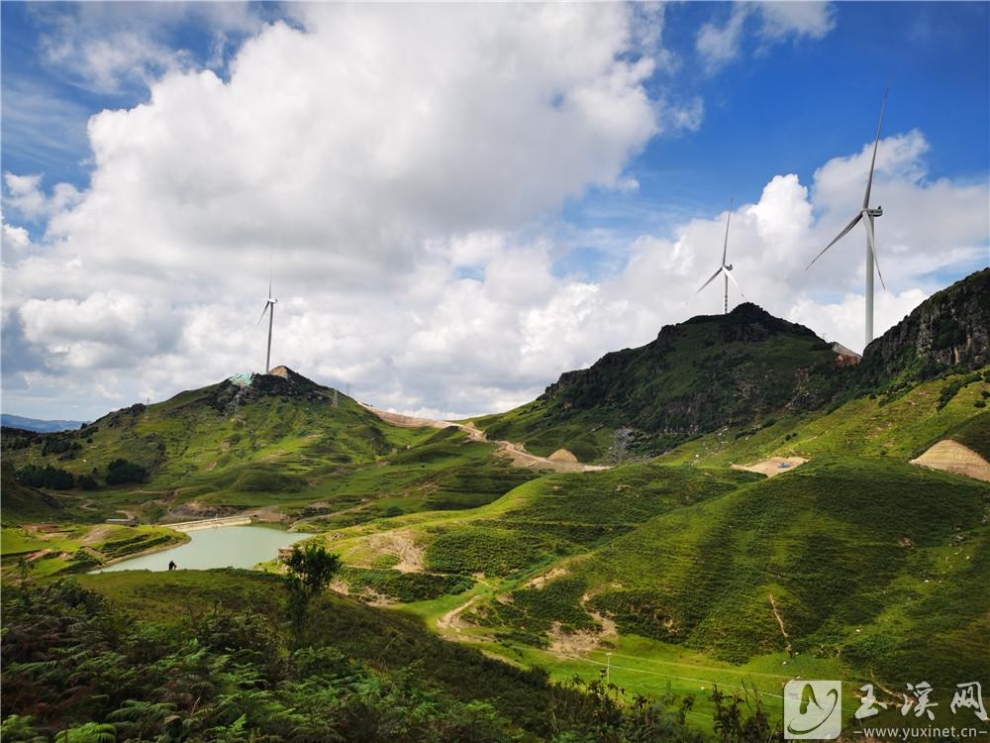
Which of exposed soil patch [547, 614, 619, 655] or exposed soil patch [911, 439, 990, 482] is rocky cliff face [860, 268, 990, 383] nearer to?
exposed soil patch [911, 439, 990, 482]

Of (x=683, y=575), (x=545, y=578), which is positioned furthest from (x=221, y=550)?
(x=683, y=575)

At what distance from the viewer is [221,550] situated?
424ft

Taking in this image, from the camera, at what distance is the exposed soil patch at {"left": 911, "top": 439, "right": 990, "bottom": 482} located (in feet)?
334

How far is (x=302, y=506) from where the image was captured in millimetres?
194375

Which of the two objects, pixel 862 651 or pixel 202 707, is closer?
pixel 202 707

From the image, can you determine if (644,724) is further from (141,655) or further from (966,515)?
(966,515)

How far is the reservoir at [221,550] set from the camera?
109875 mm

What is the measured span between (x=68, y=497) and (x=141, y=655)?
681ft

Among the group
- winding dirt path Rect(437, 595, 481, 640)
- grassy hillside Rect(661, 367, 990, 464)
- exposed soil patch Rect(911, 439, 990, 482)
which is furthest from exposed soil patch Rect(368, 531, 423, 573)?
grassy hillside Rect(661, 367, 990, 464)

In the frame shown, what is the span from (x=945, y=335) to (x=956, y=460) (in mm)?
74333

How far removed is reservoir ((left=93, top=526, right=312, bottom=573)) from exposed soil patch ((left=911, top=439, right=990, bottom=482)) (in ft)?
419

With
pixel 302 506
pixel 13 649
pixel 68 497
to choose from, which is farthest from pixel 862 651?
pixel 68 497

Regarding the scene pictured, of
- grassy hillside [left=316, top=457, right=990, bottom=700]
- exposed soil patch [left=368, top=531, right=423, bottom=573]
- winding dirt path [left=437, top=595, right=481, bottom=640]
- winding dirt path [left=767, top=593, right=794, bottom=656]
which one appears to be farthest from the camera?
exposed soil patch [left=368, top=531, right=423, bottom=573]

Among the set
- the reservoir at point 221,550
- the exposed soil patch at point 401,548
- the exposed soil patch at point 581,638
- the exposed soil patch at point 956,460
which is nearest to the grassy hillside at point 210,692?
the exposed soil patch at point 581,638
